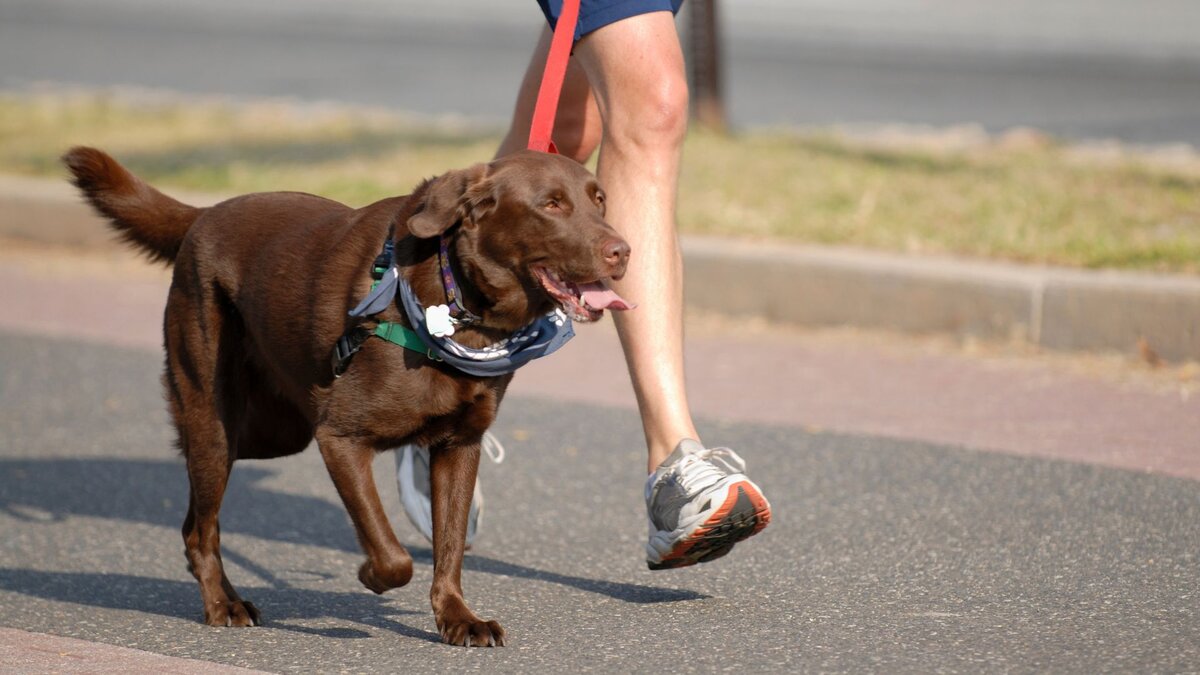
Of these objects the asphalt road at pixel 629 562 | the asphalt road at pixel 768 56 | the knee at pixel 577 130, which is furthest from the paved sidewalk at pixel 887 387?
the asphalt road at pixel 768 56

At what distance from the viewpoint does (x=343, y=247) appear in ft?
11.1

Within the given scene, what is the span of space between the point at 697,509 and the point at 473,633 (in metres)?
0.55

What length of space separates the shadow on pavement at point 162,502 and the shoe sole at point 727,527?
581 mm

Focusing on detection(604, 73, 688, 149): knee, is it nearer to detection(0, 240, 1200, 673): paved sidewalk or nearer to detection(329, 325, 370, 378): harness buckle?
detection(329, 325, 370, 378): harness buckle

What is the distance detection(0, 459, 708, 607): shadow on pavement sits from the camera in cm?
435

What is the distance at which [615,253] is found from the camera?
3.13 m

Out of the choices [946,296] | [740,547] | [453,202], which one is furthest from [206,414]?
[946,296]

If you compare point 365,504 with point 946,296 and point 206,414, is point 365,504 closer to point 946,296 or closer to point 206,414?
point 206,414

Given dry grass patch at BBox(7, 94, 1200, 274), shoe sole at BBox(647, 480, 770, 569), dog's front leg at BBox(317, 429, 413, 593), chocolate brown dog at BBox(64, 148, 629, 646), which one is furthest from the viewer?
dry grass patch at BBox(7, 94, 1200, 274)

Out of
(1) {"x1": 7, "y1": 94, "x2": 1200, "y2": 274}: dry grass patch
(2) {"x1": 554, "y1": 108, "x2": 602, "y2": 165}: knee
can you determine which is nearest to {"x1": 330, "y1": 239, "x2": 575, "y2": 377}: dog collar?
(2) {"x1": 554, "y1": 108, "x2": 602, "y2": 165}: knee

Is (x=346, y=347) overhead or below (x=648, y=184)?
below

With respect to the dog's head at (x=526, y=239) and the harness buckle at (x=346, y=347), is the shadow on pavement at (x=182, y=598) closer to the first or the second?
the harness buckle at (x=346, y=347)

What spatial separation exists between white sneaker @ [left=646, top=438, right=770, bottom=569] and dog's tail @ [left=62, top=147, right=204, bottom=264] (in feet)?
4.40

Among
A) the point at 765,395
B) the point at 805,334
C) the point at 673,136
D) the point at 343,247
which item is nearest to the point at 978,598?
the point at 673,136
